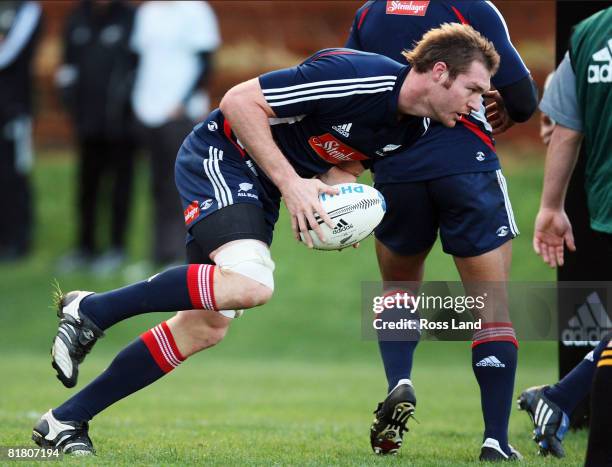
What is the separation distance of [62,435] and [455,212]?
2328mm

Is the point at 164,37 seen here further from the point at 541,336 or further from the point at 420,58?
the point at 420,58

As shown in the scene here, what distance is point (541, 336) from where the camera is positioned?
727 centimetres

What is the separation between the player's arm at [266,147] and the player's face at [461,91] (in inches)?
26.0

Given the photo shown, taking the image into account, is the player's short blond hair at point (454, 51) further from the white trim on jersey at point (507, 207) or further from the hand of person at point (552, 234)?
the hand of person at point (552, 234)

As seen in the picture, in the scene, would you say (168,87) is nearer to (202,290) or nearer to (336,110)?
(336,110)

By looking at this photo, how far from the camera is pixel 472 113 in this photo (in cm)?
583

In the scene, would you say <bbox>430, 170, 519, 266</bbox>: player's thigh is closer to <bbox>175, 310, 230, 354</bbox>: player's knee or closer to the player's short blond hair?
the player's short blond hair

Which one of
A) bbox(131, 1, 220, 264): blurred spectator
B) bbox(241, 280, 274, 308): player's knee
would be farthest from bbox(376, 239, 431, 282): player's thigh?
bbox(131, 1, 220, 264): blurred spectator

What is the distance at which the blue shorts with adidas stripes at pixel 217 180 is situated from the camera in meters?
5.30

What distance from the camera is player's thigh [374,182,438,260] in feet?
19.3

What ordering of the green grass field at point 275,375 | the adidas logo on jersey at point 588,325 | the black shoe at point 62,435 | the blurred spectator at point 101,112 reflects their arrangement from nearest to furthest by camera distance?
the black shoe at point 62,435
the green grass field at point 275,375
the adidas logo on jersey at point 588,325
the blurred spectator at point 101,112

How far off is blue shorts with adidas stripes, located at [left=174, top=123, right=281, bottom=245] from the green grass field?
48.1 inches

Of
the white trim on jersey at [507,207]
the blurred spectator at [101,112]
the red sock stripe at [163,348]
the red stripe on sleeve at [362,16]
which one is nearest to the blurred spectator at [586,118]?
the white trim on jersey at [507,207]

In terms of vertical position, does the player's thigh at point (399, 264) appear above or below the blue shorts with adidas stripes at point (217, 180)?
below
